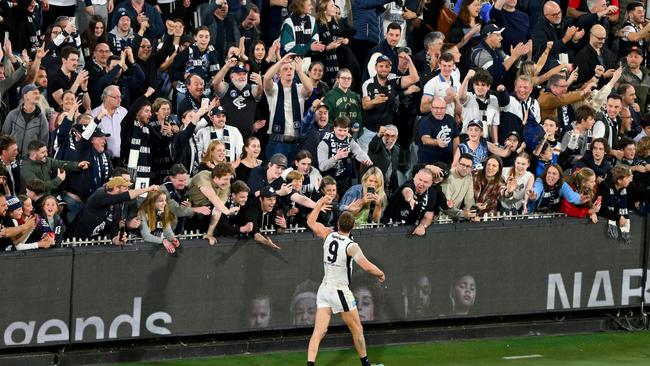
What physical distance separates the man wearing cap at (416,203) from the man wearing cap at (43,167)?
3.83m

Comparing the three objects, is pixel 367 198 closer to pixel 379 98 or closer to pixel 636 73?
pixel 379 98

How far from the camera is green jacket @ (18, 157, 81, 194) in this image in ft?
59.0

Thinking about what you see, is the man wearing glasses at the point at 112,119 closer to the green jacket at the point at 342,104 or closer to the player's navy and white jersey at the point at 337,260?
the green jacket at the point at 342,104

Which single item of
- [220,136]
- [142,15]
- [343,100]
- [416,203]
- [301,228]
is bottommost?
[301,228]

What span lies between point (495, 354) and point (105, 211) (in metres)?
5.19

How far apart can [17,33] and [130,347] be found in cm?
538

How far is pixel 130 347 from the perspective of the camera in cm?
1797

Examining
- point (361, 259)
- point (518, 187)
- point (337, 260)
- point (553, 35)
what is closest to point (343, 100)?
point (518, 187)

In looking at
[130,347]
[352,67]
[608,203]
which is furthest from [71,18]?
[608,203]

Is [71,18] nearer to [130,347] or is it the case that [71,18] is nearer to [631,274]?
[130,347]

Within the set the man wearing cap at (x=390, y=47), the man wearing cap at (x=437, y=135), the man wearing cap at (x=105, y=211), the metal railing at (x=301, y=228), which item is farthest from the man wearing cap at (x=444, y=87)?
the man wearing cap at (x=105, y=211)

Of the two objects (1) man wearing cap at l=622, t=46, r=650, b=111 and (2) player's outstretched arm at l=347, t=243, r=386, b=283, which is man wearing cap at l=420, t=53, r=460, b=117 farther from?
(2) player's outstretched arm at l=347, t=243, r=386, b=283

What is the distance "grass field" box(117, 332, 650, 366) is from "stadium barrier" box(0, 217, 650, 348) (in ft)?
1.21

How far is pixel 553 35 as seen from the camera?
24031 millimetres
